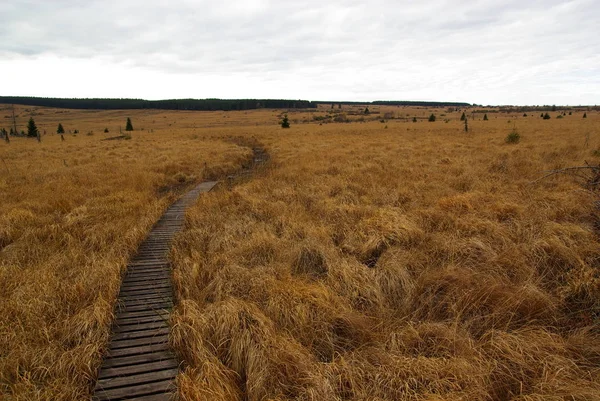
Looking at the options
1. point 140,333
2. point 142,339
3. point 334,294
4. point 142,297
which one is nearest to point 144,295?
point 142,297

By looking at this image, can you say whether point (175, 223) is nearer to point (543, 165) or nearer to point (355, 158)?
point (355, 158)

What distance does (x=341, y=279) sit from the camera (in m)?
5.47

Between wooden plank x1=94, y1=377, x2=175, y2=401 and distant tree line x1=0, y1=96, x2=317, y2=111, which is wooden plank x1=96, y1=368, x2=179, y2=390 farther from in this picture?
distant tree line x1=0, y1=96, x2=317, y2=111

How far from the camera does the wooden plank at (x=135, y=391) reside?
3432 millimetres

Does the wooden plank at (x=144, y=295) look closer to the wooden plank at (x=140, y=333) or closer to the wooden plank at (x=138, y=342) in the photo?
the wooden plank at (x=140, y=333)

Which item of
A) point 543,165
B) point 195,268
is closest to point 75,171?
point 195,268

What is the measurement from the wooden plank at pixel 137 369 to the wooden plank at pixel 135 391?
200 millimetres

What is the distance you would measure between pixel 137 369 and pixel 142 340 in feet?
1.83

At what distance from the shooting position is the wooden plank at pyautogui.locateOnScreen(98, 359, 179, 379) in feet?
12.2

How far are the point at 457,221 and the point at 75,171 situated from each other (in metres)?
16.6

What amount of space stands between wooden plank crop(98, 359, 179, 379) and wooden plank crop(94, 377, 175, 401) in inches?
7.9

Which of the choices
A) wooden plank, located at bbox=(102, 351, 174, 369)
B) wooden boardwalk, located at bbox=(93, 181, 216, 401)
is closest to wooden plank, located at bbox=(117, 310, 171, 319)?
wooden boardwalk, located at bbox=(93, 181, 216, 401)

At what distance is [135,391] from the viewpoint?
3.50 m

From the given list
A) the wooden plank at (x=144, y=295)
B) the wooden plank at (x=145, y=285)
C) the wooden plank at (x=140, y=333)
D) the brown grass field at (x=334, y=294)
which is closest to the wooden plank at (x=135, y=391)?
the brown grass field at (x=334, y=294)
